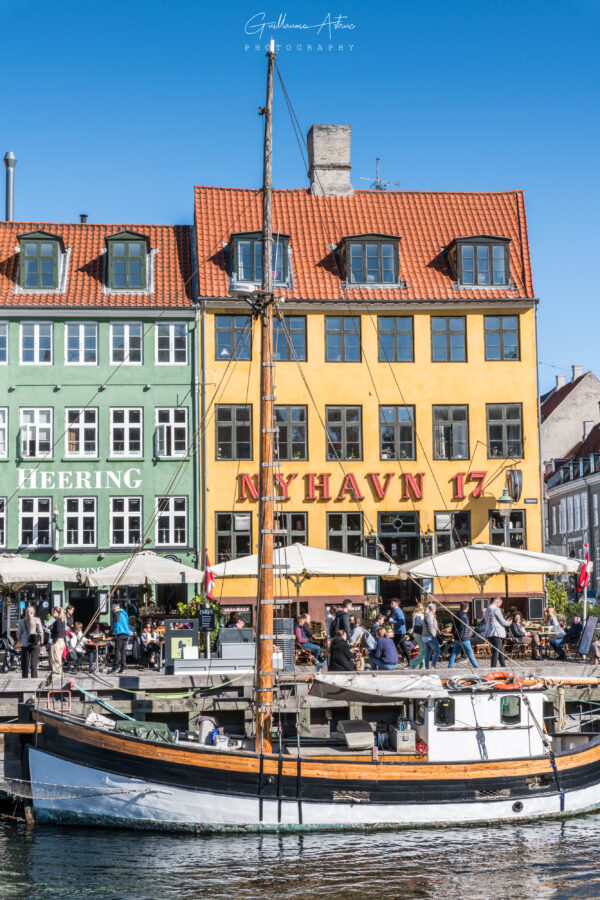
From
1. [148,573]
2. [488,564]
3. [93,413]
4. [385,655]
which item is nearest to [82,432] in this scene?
[93,413]

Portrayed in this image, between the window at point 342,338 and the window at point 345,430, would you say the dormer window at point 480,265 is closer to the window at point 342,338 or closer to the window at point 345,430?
the window at point 342,338

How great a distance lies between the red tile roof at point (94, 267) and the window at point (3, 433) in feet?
11.7

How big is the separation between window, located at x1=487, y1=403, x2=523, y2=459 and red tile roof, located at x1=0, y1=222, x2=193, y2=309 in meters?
10.9

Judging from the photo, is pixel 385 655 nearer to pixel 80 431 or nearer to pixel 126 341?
pixel 80 431

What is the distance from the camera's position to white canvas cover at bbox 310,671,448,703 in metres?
21.9

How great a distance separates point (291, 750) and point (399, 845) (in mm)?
2796

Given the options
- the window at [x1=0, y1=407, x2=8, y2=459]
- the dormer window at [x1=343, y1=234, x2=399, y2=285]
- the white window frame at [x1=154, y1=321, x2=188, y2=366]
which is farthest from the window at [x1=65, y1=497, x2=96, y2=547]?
the dormer window at [x1=343, y1=234, x2=399, y2=285]

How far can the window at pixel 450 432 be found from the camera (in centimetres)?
3956

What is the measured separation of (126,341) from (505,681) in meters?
21.1

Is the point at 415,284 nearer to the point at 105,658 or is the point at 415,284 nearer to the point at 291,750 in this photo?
the point at 105,658

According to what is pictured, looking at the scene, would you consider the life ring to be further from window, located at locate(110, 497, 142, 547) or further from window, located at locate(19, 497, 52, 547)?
window, located at locate(19, 497, 52, 547)

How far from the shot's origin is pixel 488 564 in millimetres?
29031

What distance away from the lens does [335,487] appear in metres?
39.0

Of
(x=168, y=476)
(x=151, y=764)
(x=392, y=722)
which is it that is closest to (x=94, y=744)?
(x=151, y=764)
